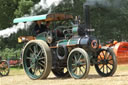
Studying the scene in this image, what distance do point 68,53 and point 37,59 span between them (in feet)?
4.05

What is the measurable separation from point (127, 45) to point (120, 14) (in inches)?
396

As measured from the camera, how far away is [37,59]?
13.4m

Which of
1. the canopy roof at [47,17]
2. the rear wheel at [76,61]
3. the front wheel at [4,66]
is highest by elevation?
the canopy roof at [47,17]

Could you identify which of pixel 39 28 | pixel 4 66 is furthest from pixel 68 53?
pixel 4 66

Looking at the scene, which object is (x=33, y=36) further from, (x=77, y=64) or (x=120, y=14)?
(x=120, y=14)

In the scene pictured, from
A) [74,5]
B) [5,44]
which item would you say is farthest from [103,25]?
[5,44]

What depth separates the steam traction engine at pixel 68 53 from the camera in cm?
1250

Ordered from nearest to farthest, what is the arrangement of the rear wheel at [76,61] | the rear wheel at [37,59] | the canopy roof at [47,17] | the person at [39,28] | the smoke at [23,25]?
the rear wheel at [76,61] → the rear wheel at [37,59] → the canopy roof at [47,17] → the person at [39,28] → the smoke at [23,25]

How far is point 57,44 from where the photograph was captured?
13375mm

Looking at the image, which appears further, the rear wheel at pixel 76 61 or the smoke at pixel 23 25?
the smoke at pixel 23 25

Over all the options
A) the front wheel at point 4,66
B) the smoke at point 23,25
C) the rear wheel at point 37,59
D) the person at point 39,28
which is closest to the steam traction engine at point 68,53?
the rear wheel at point 37,59

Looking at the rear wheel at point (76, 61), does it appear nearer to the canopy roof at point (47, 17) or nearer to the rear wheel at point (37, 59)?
the rear wheel at point (37, 59)

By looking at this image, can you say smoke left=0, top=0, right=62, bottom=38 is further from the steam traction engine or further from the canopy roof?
the steam traction engine

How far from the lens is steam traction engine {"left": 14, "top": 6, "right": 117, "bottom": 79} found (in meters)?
12.5
